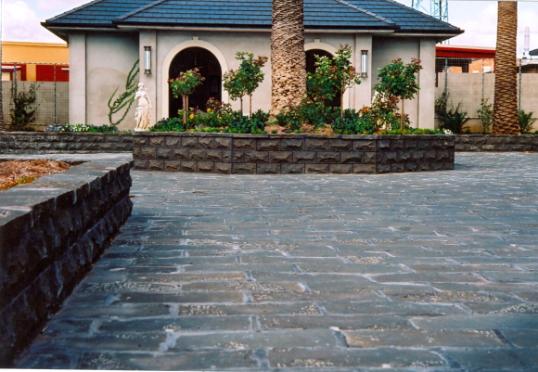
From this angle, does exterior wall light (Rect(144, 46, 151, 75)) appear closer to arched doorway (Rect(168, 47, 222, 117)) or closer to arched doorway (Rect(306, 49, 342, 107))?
arched doorway (Rect(168, 47, 222, 117))

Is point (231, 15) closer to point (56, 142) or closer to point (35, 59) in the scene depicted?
point (56, 142)

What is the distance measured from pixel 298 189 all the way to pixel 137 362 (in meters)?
8.51

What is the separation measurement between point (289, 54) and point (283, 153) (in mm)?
2352

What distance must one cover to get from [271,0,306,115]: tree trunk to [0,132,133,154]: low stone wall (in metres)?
6.84

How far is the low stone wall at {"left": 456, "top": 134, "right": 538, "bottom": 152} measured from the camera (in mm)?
23203

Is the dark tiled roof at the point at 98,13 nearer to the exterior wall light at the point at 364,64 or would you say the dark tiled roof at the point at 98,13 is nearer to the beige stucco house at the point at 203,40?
the beige stucco house at the point at 203,40

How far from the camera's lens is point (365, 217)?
8.27 metres

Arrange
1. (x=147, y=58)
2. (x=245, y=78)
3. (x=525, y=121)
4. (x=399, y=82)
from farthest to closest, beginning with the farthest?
(x=525, y=121), (x=147, y=58), (x=245, y=78), (x=399, y=82)

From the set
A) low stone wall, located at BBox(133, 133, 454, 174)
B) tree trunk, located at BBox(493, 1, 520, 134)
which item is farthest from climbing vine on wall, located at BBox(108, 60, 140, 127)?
tree trunk, located at BBox(493, 1, 520, 134)

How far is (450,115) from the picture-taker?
81.4 feet

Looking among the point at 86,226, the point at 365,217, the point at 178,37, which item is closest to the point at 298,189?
the point at 365,217

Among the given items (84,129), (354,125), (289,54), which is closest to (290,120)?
(354,125)

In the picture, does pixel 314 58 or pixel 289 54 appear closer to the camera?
pixel 289 54

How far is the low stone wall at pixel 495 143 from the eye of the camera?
23.2 metres
